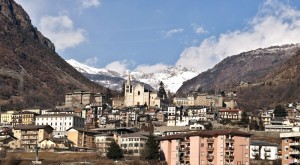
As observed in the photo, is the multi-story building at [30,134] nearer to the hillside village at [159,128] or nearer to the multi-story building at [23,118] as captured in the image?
the hillside village at [159,128]

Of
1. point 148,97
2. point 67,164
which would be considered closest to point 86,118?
point 148,97

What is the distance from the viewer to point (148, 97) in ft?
588

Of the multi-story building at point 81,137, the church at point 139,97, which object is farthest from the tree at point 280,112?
the multi-story building at point 81,137

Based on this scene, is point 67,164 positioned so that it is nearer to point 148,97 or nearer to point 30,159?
point 30,159

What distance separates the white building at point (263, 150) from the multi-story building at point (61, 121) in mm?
44214

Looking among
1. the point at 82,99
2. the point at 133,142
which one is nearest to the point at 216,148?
the point at 133,142

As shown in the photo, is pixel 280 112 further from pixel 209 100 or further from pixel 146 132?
pixel 146 132

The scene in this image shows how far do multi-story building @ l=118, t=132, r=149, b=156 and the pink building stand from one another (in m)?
15.0

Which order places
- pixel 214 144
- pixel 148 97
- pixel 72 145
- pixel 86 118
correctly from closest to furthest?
pixel 214 144 → pixel 72 145 → pixel 86 118 → pixel 148 97

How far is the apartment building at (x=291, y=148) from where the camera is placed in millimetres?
85062

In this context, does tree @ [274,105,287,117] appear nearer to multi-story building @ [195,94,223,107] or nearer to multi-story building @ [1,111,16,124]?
multi-story building @ [195,94,223,107]

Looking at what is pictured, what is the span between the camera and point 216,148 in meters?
99.8

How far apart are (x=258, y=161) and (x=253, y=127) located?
30.8m

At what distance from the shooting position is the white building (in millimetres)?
108625
